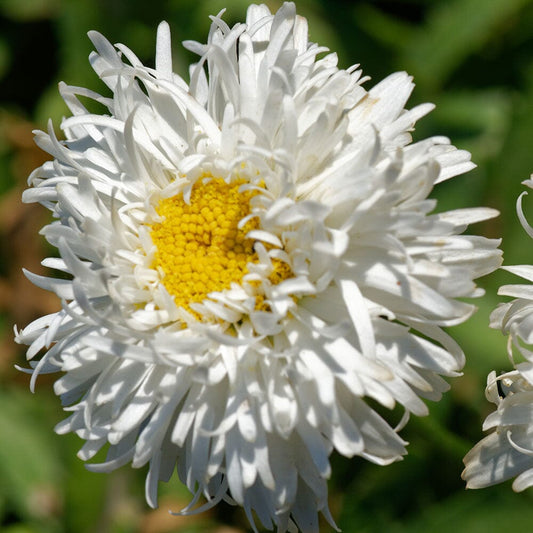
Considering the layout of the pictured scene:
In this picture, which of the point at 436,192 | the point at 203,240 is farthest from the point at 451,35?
the point at 203,240

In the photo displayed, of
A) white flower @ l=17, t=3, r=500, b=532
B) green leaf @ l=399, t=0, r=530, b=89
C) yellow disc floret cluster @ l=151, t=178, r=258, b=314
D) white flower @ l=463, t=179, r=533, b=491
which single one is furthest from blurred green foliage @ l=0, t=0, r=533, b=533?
yellow disc floret cluster @ l=151, t=178, r=258, b=314

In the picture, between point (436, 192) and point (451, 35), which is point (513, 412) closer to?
point (436, 192)

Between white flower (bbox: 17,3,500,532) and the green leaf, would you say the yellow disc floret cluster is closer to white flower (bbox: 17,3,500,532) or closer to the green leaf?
white flower (bbox: 17,3,500,532)

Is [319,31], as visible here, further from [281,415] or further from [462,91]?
[281,415]

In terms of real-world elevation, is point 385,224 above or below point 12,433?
above

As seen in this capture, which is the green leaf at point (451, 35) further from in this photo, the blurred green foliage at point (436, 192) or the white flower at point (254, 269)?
the white flower at point (254, 269)

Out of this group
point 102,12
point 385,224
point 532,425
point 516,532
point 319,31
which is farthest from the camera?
point 102,12

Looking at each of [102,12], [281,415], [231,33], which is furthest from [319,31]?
[281,415]

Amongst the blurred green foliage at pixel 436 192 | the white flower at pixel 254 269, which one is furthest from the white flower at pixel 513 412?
the blurred green foliage at pixel 436 192
